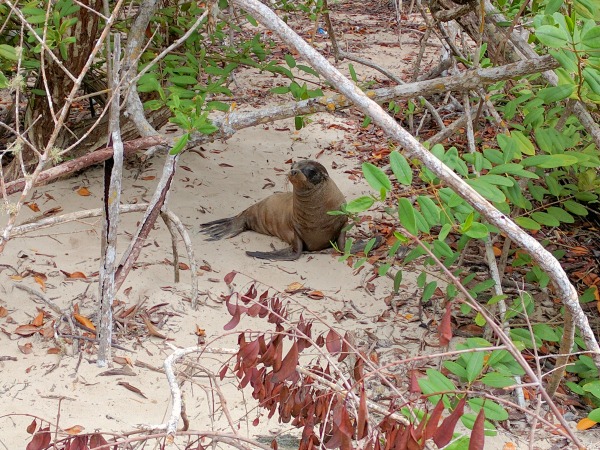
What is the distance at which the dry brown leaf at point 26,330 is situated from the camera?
3.37m

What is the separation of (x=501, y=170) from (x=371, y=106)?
82 cm

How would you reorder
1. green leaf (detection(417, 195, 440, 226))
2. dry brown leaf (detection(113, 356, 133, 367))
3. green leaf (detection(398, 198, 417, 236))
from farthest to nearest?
dry brown leaf (detection(113, 356, 133, 367)) < green leaf (detection(417, 195, 440, 226)) < green leaf (detection(398, 198, 417, 236))

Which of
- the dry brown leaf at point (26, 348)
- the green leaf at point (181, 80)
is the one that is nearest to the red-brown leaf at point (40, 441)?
the dry brown leaf at point (26, 348)

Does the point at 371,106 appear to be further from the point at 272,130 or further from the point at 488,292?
the point at 272,130

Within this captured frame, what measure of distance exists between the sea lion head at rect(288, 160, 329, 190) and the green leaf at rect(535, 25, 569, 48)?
308 cm

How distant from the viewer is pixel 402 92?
309 cm

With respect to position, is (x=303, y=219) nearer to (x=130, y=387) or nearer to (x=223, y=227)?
(x=223, y=227)

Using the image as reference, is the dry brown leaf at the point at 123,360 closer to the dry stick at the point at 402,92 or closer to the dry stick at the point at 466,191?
the dry stick at the point at 402,92

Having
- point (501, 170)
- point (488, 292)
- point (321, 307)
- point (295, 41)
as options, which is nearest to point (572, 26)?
A: point (501, 170)

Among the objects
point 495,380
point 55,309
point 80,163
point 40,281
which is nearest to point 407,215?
point 495,380

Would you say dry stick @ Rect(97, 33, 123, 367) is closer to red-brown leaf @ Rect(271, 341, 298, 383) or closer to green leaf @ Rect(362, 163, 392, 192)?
green leaf @ Rect(362, 163, 392, 192)

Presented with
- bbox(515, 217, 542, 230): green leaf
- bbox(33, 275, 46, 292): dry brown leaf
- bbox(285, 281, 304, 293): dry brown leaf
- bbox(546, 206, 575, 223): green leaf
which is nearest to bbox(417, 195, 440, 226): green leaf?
bbox(515, 217, 542, 230): green leaf

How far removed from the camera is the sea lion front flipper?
193 inches

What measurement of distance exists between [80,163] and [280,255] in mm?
2309
